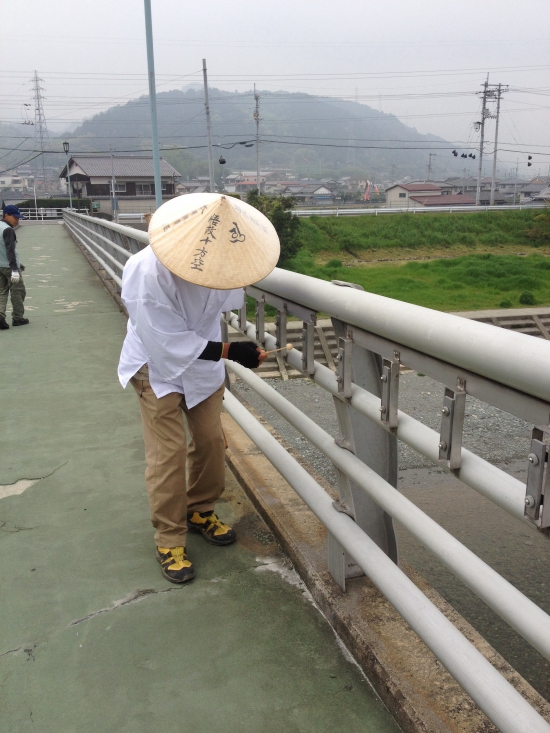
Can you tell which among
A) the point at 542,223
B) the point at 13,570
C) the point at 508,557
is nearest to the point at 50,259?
the point at 508,557

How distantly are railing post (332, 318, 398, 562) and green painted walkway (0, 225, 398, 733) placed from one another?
359mm

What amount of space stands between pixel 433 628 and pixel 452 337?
0.69 meters

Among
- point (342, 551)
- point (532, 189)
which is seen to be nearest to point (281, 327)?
point (342, 551)

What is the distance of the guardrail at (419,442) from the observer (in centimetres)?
118

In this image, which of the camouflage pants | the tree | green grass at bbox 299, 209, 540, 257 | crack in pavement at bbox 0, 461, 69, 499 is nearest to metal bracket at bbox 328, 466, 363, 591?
crack in pavement at bbox 0, 461, 69, 499

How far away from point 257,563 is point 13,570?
876 millimetres

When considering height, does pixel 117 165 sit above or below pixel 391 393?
above

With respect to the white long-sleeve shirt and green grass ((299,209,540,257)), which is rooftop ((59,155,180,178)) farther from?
the white long-sleeve shirt

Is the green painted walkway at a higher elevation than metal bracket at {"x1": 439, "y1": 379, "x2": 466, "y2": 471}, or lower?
lower

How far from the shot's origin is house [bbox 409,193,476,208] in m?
58.2

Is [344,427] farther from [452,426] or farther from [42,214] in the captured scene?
[42,214]

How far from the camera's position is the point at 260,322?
2.53 meters

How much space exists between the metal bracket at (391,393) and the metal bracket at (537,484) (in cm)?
43

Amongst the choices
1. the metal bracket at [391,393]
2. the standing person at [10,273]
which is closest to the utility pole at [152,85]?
the standing person at [10,273]
